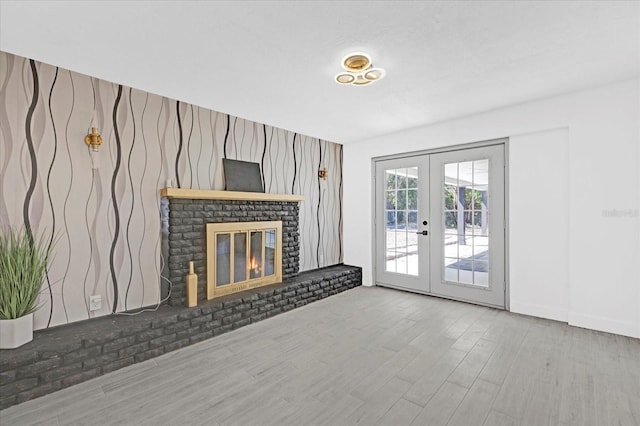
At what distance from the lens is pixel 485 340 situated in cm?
301

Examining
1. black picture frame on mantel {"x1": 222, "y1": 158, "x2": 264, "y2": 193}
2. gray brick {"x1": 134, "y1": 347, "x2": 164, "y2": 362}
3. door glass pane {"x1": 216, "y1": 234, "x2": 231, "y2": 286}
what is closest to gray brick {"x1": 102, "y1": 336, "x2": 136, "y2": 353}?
gray brick {"x1": 134, "y1": 347, "x2": 164, "y2": 362}

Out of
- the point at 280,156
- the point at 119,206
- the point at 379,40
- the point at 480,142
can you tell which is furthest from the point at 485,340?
the point at 119,206

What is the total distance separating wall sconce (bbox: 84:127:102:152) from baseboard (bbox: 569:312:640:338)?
5.15 meters

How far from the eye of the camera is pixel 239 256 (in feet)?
12.4

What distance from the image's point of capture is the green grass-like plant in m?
2.20

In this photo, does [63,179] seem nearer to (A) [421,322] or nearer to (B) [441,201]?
(A) [421,322]

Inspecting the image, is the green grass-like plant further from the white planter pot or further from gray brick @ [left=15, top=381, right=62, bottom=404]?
gray brick @ [left=15, top=381, right=62, bottom=404]

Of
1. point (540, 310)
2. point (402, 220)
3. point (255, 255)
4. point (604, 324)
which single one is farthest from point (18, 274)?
point (604, 324)

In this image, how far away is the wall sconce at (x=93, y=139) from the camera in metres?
2.81

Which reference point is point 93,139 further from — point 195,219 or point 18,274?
point 18,274

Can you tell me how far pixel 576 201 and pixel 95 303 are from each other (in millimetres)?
4999

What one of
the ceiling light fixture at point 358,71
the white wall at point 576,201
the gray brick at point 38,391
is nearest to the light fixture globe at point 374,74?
the ceiling light fixture at point 358,71

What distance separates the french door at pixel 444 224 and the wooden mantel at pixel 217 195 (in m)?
1.79

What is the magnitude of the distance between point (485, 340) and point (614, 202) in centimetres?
192
